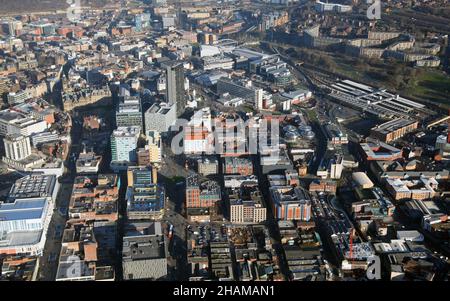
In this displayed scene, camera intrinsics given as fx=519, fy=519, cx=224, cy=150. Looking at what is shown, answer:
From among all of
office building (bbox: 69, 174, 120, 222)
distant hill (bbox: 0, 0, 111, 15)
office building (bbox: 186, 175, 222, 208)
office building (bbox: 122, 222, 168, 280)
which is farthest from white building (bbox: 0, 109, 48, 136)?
distant hill (bbox: 0, 0, 111, 15)

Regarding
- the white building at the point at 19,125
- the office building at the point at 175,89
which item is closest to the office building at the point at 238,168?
the office building at the point at 175,89

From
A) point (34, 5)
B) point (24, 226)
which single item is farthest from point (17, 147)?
point (34, 5)

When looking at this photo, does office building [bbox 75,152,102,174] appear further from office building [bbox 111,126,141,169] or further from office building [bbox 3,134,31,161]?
office building [bbox 3,134,31,161]

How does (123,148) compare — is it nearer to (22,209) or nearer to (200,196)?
(200,196)

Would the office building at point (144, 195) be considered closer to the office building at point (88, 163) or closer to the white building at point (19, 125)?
the office building at point (88, 163)

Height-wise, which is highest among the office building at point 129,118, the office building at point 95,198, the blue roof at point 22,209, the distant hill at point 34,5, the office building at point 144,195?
the distant hill at point 34,5

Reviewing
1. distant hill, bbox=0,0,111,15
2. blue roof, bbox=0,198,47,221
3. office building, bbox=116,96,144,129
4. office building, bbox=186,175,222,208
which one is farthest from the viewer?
distant hill, bbox=0,0,111,15

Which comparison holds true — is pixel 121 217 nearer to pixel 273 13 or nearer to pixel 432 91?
pixel 432 91

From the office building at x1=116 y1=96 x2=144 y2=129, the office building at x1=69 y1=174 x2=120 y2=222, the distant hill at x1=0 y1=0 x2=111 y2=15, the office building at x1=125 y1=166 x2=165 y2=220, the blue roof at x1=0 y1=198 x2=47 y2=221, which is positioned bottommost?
the office building at x1=69 y1=174 x2=120 y2=222
